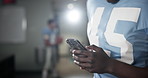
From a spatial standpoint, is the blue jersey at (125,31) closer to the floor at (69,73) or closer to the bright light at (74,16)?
the floor at (69,73)

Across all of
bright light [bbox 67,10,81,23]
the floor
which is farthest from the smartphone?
bright light [bbox 67,10,81,23]

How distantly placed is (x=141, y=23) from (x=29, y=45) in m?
5.71

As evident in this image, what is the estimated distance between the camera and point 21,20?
620cm

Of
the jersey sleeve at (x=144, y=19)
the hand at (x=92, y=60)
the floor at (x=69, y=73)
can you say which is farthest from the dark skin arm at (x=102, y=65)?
the floor at (x=69, y=73)

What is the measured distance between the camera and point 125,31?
32.9 inches

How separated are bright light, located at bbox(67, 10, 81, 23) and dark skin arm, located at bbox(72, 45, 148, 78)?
6.23 metres

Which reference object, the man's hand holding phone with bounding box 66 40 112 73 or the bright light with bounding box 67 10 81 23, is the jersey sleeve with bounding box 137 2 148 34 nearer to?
the man's hand holding phone with bounding box 66 40 112 73

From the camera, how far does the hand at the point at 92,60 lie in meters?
0.71

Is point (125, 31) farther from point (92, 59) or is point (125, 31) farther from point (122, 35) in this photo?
point (92, 59)

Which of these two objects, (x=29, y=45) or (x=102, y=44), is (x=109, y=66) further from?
(x=29, y=45)

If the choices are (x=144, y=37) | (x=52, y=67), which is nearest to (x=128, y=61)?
(x=144, y=37)

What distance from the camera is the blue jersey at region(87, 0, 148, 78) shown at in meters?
0.81

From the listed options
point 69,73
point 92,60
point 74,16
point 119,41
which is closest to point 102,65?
point 92,60

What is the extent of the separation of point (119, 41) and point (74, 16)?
20.8 feet
